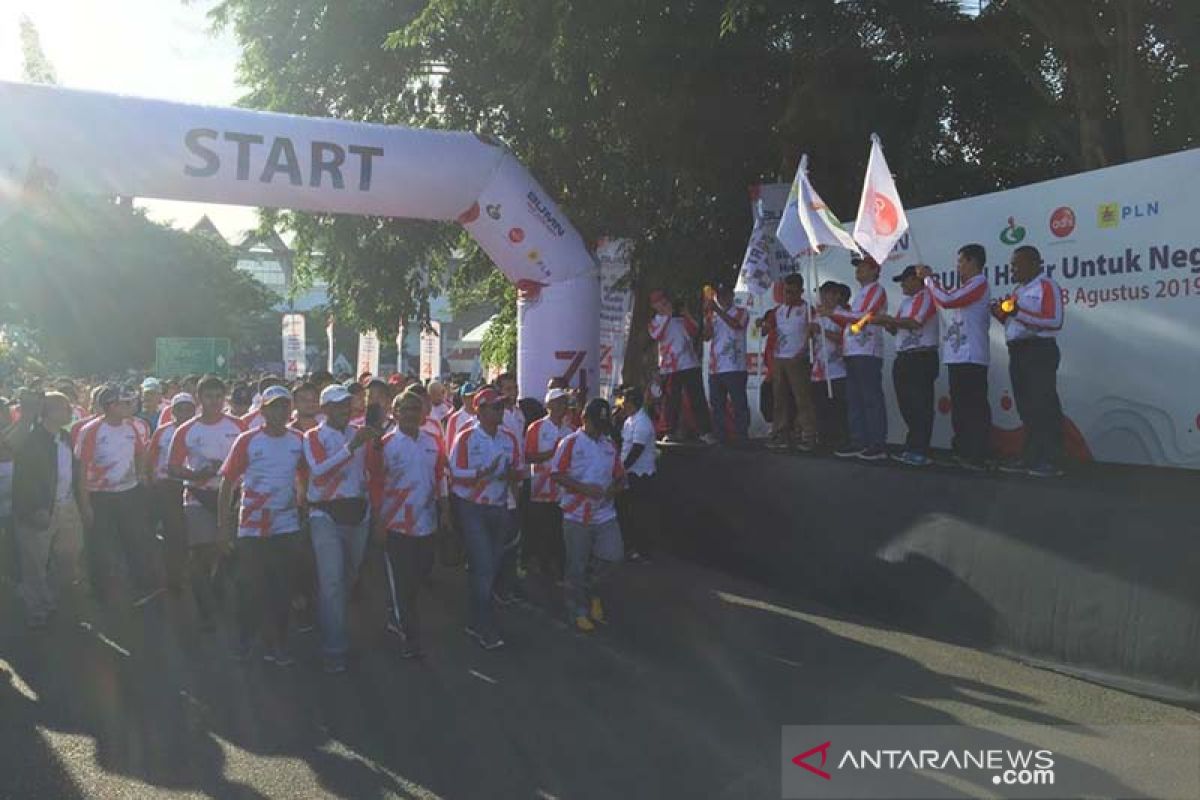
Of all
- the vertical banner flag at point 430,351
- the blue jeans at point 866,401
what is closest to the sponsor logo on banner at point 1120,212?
the blue jeans at point 866,401

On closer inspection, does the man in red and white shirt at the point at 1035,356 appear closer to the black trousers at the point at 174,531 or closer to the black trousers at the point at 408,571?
the black trousers at the point at 408,571

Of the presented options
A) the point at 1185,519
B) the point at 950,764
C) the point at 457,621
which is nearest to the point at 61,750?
the point at 457,621

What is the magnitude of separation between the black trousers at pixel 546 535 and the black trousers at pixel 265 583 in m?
2.83

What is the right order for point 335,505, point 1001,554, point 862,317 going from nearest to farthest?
point 1001,554
point 335,505
point 862,317

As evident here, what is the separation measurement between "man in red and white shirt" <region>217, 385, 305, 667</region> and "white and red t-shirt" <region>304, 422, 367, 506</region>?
112 mm

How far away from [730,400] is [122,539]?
6007mm

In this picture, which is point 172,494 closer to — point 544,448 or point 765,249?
point 544,448

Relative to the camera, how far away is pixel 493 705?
18.9ft

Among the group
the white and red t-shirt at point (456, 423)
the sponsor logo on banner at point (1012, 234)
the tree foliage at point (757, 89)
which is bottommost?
the white and red t-shirt at point (456, 423)

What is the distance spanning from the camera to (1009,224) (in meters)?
8.30

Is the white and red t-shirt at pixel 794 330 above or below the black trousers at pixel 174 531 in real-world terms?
above

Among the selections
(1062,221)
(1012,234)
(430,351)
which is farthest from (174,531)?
(430,351)

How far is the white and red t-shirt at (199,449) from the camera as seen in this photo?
25.2ft

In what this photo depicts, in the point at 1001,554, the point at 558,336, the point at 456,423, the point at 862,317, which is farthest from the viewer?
the point at 558,336
